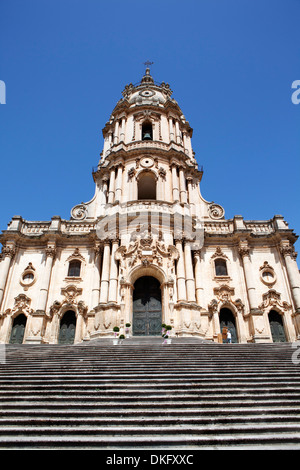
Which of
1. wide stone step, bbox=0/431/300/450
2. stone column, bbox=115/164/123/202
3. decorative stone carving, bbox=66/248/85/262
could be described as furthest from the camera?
stone column, bbox=115/164/123/202

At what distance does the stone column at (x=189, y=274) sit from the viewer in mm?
20125

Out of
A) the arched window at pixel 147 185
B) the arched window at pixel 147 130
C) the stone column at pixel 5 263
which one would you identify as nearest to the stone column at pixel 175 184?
the arched window at pixel 147 185

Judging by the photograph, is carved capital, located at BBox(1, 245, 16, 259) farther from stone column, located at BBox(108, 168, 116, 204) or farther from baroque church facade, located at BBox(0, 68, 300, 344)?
stone column, located at BBox(108, 168, 116, 204)

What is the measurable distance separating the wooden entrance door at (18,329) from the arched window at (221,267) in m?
14.7

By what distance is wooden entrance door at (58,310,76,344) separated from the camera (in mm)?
20969

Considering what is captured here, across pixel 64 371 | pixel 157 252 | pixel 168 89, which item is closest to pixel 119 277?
pixel 157 252

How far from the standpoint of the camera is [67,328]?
21438 millimetres

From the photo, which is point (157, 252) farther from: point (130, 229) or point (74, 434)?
point (74, 434)

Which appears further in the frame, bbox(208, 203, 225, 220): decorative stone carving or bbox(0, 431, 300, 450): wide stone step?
bbox(208, 203, 225, 220): decorative stone carving

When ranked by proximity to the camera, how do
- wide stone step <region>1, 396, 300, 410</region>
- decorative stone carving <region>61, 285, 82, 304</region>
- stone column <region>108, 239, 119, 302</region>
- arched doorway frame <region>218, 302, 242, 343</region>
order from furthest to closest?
decorative stone carving <region>61, 285, 82, 304</region> → arched doorway frame <region>218, 302, 242, 343</region> → stone column <region>108, 239, 119, 302</region> → wide stone step <region>1, 396, 300, 410</region>

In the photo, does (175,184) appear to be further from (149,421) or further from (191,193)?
(149,421)

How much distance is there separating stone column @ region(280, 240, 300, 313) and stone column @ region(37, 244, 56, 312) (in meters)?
17.8

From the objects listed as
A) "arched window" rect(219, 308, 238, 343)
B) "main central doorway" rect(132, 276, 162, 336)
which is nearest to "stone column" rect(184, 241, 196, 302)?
"main central doorway" rect(132, 276, 162, 336)
